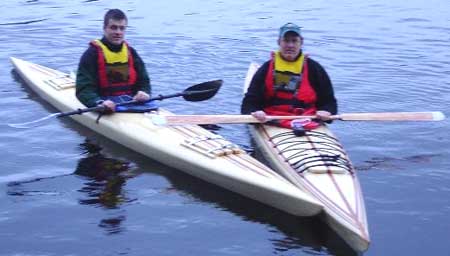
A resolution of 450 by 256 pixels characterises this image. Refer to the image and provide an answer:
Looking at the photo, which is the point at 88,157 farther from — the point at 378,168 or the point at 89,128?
the point at 378,168

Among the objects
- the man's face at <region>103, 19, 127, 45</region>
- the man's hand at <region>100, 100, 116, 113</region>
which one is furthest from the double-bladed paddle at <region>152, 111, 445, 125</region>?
the man's face at <region>103, 19, 127, 45</region>

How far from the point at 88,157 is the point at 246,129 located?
5.93 feet

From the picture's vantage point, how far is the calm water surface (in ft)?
17.8

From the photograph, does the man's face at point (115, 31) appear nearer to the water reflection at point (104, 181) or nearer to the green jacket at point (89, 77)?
the green jacket at point (89, 77)

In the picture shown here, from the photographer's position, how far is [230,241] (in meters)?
5.39

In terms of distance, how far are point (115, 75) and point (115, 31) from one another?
18.1 inches

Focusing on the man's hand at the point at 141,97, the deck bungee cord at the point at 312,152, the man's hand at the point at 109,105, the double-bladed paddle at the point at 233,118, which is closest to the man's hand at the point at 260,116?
the double-bladed paddle at the point at 233,118

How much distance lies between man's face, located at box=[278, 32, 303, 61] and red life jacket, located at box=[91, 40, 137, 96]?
5.28ft

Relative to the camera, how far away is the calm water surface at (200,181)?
17.8 feet

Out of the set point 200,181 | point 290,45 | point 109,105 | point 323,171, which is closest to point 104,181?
point 200,181

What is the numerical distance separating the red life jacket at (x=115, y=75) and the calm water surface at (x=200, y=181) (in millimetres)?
548

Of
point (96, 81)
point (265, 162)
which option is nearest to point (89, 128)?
point (96, 81)

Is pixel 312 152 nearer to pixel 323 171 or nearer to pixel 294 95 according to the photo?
pixel 323 171

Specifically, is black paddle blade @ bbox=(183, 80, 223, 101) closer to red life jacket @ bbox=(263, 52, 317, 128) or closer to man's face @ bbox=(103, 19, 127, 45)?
man's face @ bbox=(103, 19, 127, 45)
